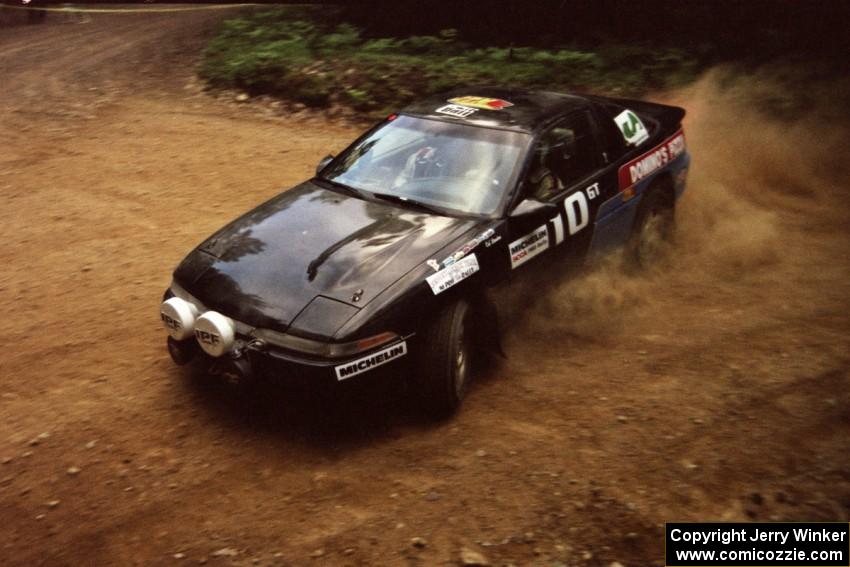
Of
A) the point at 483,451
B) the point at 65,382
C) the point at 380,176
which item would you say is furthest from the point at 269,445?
the point at 380,176

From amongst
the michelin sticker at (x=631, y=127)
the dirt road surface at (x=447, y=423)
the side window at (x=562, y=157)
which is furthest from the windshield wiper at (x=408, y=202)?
the michelin sticker at (x=631, y=127)

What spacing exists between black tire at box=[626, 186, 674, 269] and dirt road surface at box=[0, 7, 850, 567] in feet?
0.65

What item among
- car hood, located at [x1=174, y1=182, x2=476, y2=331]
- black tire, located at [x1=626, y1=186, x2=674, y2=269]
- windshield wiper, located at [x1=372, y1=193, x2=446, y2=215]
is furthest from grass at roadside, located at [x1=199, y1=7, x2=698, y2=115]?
car hood, located at [x1=174, y1=182, x2=476, y2=331]

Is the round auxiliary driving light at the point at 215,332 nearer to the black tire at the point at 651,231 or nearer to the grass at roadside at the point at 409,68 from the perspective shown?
the black tire at the point at 651,231

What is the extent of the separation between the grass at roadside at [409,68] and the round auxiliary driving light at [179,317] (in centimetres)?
650

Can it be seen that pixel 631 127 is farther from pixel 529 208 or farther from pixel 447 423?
pixel 447 423

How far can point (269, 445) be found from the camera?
4367 millimetres

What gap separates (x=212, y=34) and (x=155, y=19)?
8.80ft

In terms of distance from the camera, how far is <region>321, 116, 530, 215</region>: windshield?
201 inches

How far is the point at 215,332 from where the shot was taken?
13.8ft

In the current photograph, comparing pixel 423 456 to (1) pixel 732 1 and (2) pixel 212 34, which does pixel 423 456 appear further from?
(2) pixel 212 34

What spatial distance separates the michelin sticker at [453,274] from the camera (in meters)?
4.45

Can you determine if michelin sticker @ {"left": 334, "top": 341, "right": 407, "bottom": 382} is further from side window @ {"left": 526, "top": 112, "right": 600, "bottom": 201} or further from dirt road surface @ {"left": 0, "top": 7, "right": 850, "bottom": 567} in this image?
side window @ {"left": 526, "top": 112, "right": 600, "bottom": 201}

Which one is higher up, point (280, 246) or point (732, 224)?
point (280, 246)
